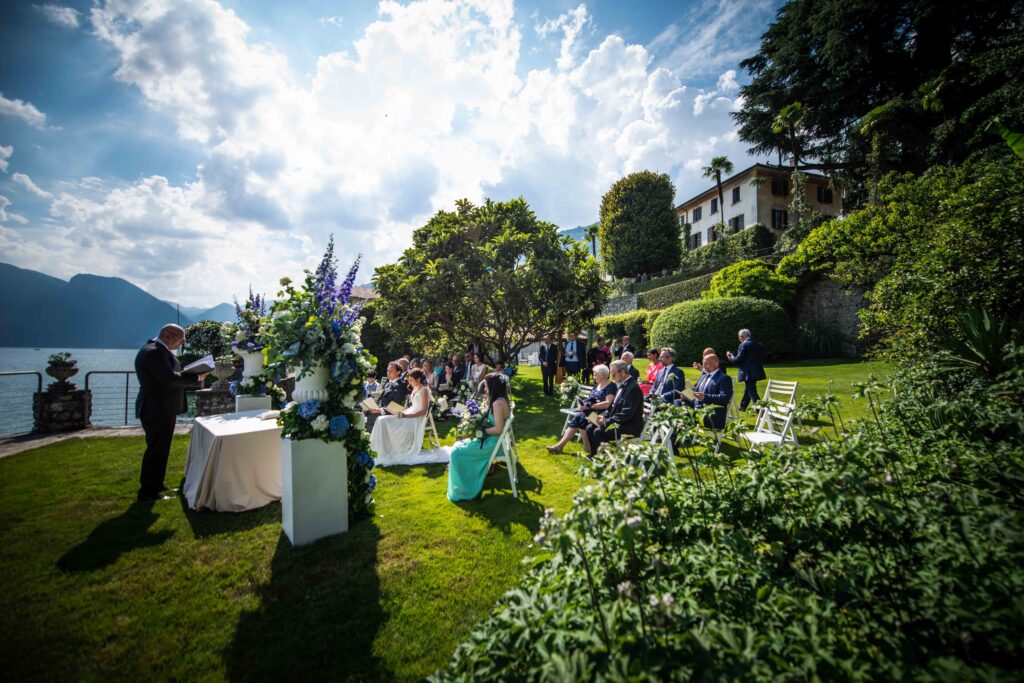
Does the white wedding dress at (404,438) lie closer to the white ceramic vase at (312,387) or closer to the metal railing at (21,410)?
the white ceramic vase at (312,387)

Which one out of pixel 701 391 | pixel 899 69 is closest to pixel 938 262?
pixel 701 391

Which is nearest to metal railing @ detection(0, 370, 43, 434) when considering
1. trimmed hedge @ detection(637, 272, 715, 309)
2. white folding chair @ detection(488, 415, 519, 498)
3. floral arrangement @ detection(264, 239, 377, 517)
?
floral arrangement @ detection(264, 239, 377, 517)

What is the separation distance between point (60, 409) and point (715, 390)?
14.0 m

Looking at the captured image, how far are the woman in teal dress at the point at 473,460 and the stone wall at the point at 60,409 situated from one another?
9.90 meters

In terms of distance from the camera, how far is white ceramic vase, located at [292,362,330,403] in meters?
4.06

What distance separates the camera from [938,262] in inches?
199

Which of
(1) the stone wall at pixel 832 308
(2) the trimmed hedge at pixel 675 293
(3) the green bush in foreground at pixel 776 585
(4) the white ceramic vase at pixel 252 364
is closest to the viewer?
(3) the green bush in foreground at pixel 776 585

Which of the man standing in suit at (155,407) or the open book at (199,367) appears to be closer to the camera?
the man standing in suit at (155,407)

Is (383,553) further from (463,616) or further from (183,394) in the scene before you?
(183,394)

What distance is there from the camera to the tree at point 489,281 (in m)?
13.1

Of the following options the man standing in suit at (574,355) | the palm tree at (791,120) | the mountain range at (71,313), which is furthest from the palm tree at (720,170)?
the mountain range at (71,313)

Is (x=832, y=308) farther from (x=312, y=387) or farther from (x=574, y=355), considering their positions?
(x=312, y=387)

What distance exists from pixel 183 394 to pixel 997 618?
760 cm

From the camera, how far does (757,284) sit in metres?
17.1
